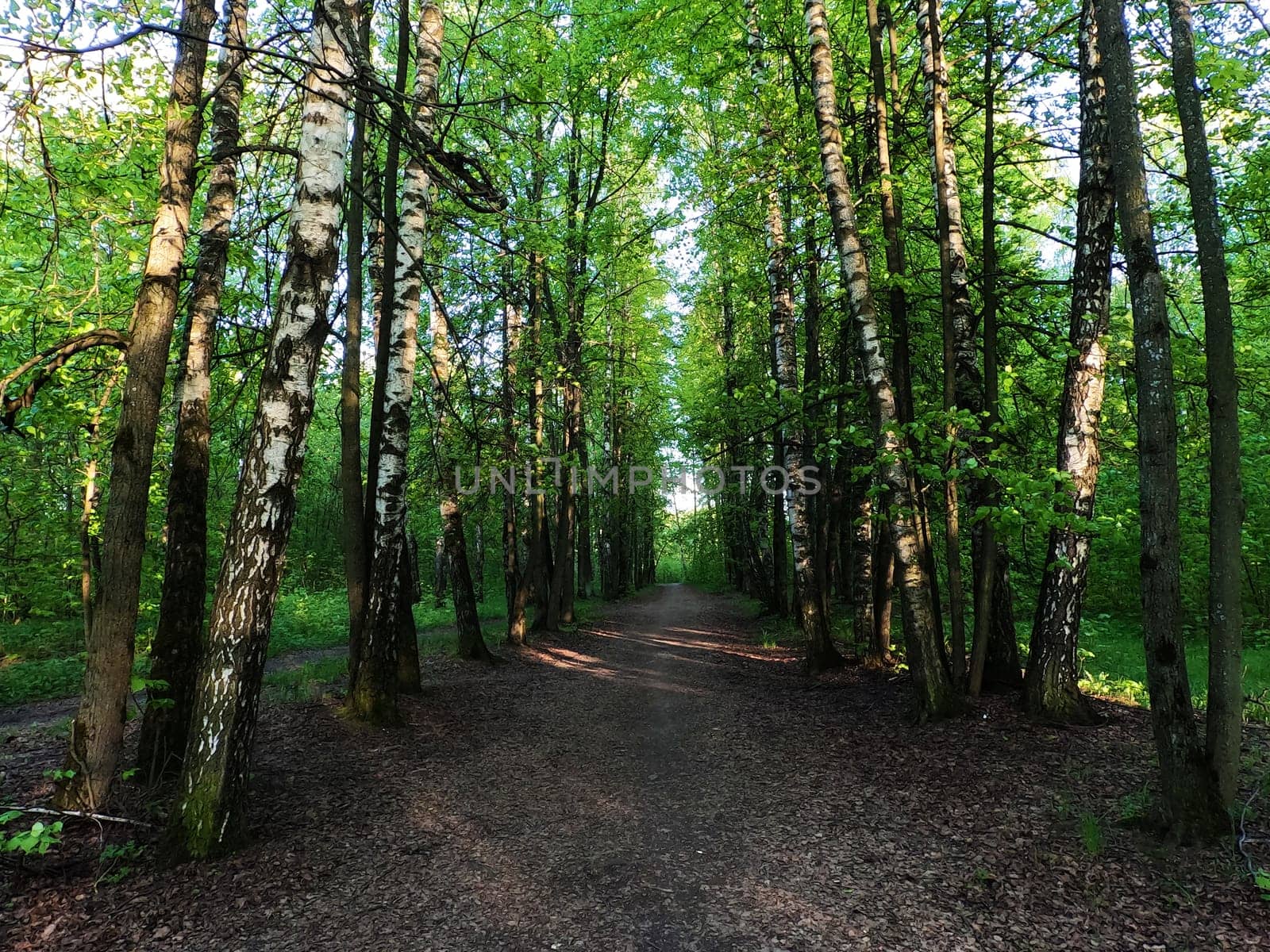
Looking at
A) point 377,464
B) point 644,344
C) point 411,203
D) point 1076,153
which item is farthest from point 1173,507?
point 644,344

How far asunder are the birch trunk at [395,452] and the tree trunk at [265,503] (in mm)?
2949

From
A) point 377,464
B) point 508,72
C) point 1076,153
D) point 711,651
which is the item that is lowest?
point 711,651

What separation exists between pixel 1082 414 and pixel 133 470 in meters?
8.49

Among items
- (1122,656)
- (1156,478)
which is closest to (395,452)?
(1156,478)

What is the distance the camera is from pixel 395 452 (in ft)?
25.3

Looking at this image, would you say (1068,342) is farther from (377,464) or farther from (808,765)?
(377,464)

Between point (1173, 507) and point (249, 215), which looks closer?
point (1173, 507)

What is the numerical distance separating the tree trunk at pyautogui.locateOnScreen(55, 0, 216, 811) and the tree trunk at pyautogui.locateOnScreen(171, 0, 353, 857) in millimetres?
706

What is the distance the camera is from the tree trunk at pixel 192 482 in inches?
201

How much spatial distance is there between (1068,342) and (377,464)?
797 cm

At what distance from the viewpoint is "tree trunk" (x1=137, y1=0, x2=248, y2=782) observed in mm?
5109

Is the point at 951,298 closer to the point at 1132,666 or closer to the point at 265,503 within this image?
the point at 1132,666

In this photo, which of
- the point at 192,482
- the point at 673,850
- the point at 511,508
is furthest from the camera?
the point at 511,508

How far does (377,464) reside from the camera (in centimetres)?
778
